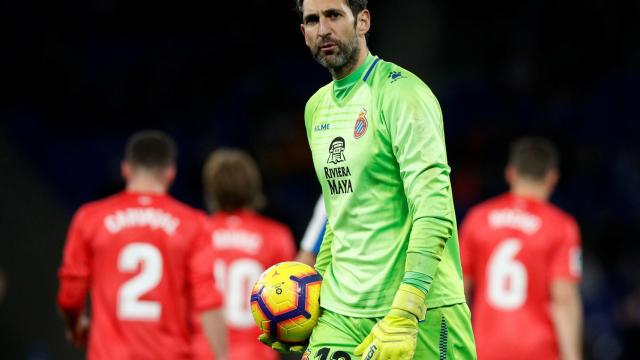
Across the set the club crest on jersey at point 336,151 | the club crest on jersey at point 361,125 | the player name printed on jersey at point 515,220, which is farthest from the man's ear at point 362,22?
the player name printed on jersey at point 515,220

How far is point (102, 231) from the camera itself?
22.5 ft

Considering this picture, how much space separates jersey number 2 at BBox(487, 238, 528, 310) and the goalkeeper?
3853mm

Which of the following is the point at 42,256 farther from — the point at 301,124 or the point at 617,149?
the point at 617,149

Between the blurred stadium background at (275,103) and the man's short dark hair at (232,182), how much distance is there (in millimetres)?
4846

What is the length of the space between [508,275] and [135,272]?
2.89 meters

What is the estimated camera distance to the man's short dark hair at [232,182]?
29.1 ft

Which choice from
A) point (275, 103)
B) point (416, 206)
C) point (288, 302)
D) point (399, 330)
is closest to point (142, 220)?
point (288, 302)

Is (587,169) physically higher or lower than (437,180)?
lower

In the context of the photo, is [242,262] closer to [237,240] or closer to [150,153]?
[237,240]

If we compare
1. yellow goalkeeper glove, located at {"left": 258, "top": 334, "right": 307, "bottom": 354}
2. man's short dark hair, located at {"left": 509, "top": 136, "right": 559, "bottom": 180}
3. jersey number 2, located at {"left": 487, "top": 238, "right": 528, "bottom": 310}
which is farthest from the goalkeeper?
man's short dark hair, located at {"left": 509, "top": 136, "right": 559, "bottom": 180}

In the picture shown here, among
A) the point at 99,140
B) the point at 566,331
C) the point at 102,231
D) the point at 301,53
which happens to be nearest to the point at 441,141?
the point at 102,231

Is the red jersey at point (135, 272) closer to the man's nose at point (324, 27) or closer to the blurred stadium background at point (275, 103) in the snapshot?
the man's nose at point (324, 27)

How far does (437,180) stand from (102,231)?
10.9 feet

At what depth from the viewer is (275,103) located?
16.9 meters
